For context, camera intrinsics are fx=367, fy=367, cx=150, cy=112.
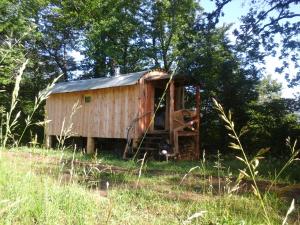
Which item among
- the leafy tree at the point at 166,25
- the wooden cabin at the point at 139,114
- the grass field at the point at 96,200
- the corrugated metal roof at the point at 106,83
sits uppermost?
the leafy tree at the point at 166,25

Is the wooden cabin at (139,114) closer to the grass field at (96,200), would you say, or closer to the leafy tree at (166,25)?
the grass field at (96,200)

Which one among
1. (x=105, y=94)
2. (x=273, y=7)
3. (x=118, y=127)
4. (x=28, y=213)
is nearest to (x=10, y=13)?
(x=105, y=94)

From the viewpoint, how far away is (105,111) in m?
17.7

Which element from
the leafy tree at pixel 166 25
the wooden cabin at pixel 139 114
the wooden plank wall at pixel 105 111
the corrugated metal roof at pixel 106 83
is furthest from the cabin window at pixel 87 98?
the leafy tree at pixel 166 25

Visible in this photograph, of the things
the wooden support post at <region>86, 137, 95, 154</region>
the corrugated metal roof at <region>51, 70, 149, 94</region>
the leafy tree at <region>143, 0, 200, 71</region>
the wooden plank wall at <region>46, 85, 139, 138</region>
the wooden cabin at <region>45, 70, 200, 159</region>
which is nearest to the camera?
the wooden cabin at <region>45, 70, 200, 159</region>

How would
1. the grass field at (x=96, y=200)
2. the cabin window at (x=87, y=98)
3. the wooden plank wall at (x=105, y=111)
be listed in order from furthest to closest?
the cabin window at (x=87, y=98) < the wooden plank wall at (x=105, y=111) < the grass field at (x=96, y=200)

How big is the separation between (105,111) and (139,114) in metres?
2.42

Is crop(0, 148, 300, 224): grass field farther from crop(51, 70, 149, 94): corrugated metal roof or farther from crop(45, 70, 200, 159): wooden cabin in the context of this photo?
crop(51, 70, 149, 94): corrugated metal roof

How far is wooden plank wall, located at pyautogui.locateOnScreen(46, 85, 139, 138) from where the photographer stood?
16.5 metres

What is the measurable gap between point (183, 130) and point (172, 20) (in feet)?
44.2

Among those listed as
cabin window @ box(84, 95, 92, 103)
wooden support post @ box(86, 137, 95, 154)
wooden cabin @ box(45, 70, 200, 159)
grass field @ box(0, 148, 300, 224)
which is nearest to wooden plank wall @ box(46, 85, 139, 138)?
wooden cabin @ box(45, 70, 200, 159)

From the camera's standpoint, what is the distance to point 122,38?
2803 centimetres

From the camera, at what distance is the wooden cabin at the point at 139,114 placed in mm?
15734

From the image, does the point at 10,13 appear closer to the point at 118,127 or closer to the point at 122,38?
the point at 122,38
